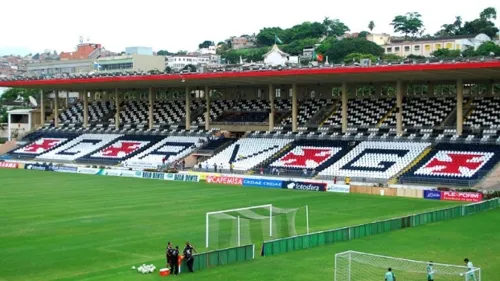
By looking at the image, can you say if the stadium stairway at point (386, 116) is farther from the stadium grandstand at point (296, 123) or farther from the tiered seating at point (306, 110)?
the tiered seating at point (306, 110)

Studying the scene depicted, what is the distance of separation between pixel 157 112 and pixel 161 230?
51131 millimetres

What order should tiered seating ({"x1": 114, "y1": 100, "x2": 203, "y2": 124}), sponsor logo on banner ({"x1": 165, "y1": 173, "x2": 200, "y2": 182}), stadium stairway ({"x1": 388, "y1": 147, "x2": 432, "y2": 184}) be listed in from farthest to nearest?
tiered seating ({"x1": 114, "y1": 100, "x2": 203, "y2": 124})
sponsor logo on banner ({"x1": 165, "y1": 173, "x2": 200, "y2": 182})
stadium stairway ({"x1": 388, "y1": 147, "x2": 432, "y2": 184})

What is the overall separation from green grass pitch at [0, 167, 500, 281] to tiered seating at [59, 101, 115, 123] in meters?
34.1

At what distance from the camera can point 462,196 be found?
154 ft

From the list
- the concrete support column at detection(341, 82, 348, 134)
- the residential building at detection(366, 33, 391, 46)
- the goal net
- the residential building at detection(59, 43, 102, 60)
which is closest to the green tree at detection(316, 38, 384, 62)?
the residential building at detection(366, 33, 391, 46)

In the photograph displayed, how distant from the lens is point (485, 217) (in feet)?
126

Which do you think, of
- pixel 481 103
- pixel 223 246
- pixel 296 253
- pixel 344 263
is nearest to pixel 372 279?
pixel 344 263

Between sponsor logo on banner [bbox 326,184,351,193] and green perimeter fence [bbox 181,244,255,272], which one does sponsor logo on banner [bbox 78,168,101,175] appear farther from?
green perimeter fence [bbox 181,244,255,272]

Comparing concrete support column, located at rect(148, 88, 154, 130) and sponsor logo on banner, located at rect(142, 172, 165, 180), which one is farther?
concrete support column, located at rect(148, 88, 154, 130)

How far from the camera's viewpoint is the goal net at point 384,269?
2300cm

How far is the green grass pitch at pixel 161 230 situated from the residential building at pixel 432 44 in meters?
106

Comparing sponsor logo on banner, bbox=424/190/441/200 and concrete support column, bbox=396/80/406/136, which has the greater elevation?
concrete support column, bbox=396/80/406/136

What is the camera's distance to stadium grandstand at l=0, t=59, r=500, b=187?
56844 mm

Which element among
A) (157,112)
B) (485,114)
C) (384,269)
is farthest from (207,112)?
(384,269)
